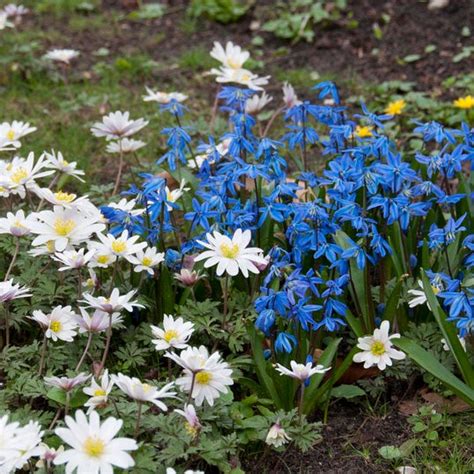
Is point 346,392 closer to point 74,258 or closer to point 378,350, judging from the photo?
point 378,350

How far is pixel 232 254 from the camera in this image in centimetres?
263

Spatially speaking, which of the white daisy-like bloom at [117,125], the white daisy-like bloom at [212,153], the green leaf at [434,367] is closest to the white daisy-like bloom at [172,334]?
the green leaf at [434,367]

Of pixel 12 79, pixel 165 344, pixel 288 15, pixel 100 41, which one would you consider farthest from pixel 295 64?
pixel 165 344

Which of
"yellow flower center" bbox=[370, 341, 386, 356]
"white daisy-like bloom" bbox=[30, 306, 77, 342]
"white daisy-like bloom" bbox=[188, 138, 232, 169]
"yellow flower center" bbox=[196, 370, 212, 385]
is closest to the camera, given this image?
"yellow flower center" bbox=[196, 370, 212, 385]

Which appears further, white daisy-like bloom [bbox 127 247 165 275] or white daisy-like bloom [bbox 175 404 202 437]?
white daisy-like bloom [bbox 127 247 165 275]

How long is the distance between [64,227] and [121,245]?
0.19m

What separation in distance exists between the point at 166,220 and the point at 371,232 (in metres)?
0.71

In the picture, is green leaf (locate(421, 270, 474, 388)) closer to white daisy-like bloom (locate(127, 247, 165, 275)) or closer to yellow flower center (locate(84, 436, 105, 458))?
white daisy-like bloom (locate(127, 247, 165, 275))

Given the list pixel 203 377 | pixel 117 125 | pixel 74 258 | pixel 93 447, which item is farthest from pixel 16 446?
pixel 117 125

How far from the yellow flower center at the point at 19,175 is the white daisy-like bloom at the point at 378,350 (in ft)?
4.16

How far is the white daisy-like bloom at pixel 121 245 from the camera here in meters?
2.65

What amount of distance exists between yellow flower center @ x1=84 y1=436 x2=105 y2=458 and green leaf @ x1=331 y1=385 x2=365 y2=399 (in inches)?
39.0

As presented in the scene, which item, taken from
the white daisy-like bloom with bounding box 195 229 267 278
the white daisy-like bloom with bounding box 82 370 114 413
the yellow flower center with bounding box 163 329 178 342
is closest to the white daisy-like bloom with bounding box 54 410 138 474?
the white daisy-like bloom with bounding box 82 370 114 413

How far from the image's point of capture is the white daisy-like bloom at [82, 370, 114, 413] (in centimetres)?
229
